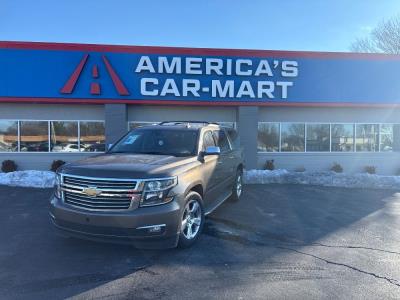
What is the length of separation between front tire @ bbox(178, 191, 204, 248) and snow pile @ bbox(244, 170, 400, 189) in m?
6.94

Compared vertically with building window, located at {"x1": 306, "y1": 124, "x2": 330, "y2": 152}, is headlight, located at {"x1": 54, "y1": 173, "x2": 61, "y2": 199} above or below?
below

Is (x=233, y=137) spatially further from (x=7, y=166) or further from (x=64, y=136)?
(x=7, y=166)

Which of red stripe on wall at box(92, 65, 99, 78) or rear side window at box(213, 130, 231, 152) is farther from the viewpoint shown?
red stripe on wall at box(92, 65, 99, 78)

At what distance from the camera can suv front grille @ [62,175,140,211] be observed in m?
4.89

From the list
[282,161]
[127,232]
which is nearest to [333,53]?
[282,161]

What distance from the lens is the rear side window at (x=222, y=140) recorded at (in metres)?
7.89

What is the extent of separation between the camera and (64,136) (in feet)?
49.0

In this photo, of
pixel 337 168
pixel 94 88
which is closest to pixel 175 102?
pixel 94 88

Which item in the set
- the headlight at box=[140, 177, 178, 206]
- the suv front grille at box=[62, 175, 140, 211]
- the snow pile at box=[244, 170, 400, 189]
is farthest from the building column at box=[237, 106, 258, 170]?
the suv front grille at box=[62, 175, 140, 211]

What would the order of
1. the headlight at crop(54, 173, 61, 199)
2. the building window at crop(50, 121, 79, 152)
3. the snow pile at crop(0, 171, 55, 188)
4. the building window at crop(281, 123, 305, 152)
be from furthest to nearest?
1. the building window at crop(281, 123, 305, 152)
2. the building window at crop(50, 121, 79, 152)
3. the snow pile at crop(0, 171, 55, 188)
4. the headlight at crop(54, 173, 61, 199)

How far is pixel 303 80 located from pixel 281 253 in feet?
36.5

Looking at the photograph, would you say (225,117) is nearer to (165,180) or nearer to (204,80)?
(204,80)

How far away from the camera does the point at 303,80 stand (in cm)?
1524

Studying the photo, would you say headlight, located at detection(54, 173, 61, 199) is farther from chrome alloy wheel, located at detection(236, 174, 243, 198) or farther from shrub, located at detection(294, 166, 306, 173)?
shrub, located at detection(294, 166, 306, 173)
